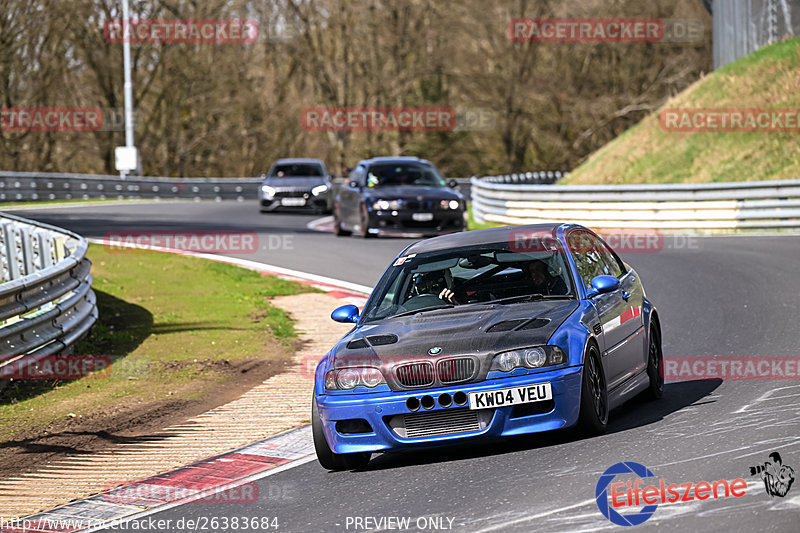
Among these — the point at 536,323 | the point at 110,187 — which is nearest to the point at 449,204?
the point at 536,323

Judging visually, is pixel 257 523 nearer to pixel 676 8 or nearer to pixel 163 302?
pixel 163 302

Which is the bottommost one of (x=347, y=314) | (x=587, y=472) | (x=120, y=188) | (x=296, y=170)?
(x=120, y=188)

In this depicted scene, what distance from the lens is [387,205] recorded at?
24141 millimetres

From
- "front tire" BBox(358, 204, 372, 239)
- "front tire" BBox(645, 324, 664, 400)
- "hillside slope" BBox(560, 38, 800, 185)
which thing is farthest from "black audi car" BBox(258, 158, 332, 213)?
"front tire" BBox(645, 324, 664, 400)

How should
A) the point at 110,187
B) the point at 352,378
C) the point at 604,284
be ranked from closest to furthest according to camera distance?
the point at 352,378 < the point at 604,284 < the point at 110,187

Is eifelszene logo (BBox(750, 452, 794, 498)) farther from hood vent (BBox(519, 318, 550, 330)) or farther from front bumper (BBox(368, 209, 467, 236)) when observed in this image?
front bumper (BBox(368, 209, 467, 236))

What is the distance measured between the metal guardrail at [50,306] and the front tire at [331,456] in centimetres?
397

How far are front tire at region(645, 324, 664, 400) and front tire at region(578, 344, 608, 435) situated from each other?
121 centimetres

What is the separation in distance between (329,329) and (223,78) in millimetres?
44657

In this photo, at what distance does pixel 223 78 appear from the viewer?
5722 cm

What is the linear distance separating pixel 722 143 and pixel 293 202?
11.4 m

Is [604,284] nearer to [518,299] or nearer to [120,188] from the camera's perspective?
[518,299]

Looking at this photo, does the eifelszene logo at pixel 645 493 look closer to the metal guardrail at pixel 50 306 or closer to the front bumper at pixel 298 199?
the metal guardrail at pixel 50 306

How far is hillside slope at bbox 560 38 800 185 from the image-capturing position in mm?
30375
